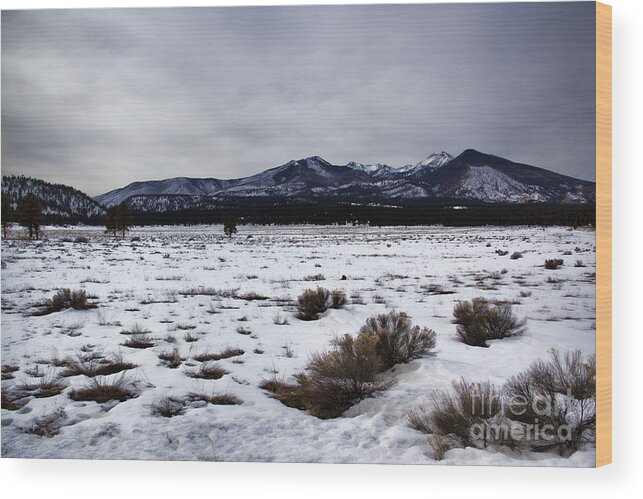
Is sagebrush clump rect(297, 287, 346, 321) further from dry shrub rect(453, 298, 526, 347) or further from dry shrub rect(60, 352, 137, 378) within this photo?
dry shrub rect(60, 352, 137, 378)

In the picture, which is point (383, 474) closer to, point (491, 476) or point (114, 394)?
point (491, 476)

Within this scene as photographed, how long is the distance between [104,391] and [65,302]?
2.99 ft

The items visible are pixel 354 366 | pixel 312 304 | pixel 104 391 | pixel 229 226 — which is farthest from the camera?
pixel 229 226

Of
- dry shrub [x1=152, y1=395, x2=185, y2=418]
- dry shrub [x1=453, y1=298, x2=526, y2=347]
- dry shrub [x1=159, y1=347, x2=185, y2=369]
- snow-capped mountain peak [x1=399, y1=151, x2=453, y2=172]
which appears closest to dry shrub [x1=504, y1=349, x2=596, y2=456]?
dry shrub [x1=453, y1=298, x2=526, y2=347]

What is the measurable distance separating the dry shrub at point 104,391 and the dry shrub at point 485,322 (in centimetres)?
276

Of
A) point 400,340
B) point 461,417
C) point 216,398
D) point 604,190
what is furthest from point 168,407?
point 604,190

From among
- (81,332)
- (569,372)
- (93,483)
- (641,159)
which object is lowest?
(93,483)

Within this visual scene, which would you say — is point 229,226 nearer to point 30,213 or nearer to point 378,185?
point 378,185

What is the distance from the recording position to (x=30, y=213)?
4914mm

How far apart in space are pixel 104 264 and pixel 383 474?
120 inches

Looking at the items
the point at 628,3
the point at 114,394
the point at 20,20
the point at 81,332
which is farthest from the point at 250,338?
the point at 628,3

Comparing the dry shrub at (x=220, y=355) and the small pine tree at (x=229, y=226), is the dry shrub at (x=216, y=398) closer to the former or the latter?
the dry shrub at (x=220, y=355)

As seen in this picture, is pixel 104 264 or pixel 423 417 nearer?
pixel 423 417

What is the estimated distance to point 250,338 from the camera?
478cm
